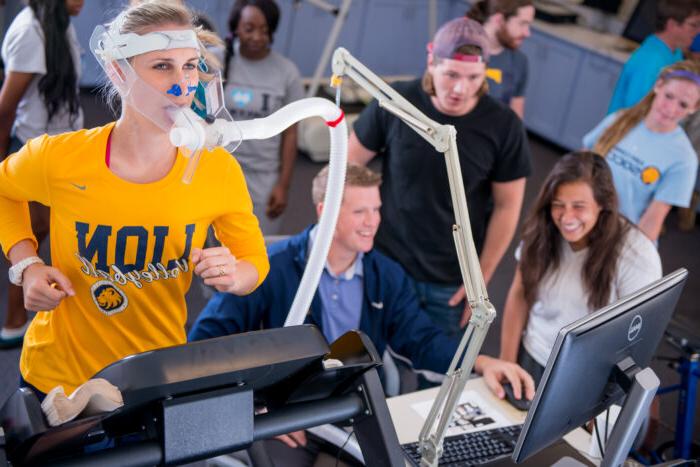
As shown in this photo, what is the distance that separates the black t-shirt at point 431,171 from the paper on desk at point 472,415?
68 centimetres

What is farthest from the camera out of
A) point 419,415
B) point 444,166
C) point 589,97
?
point 589,97

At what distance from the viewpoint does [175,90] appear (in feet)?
4.08

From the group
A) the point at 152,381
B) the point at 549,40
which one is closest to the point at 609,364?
the point at 152,381

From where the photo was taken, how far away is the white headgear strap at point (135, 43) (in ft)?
4.10

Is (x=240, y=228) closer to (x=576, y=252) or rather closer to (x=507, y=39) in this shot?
(x=576, y=252)

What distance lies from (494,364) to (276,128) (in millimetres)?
1196

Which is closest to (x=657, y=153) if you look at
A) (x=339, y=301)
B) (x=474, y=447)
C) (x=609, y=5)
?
(x=339, y=301)

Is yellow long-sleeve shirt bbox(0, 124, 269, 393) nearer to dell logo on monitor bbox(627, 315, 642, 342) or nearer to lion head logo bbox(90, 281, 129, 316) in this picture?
lion head logo bbox(90, 281, 129, 316)

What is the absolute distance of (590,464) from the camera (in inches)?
73.7

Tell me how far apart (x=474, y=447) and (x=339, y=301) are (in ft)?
1.86

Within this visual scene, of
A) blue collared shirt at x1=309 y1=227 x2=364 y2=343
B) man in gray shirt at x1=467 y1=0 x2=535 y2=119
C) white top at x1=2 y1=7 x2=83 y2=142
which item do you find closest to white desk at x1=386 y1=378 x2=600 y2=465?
blue collared shirt at x1=309 y1=227 x2=364 y2=343

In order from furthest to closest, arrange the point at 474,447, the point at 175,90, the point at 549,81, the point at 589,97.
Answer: the point at 549,81
the point at 589,97
the point at 474,447
the point at 175,90

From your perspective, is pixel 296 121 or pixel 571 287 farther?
pixel 571 287

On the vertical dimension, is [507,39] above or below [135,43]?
below
